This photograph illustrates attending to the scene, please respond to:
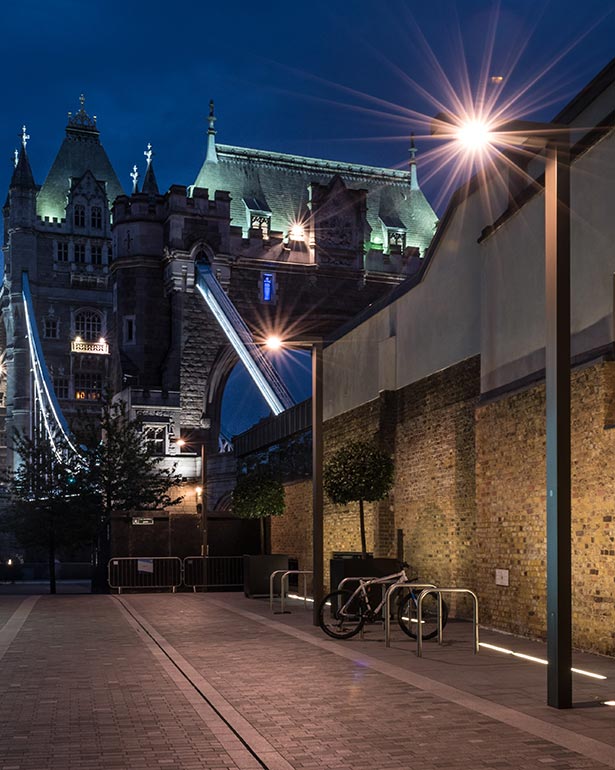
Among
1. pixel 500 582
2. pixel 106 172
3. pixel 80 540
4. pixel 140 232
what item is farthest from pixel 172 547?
pixel 106 172

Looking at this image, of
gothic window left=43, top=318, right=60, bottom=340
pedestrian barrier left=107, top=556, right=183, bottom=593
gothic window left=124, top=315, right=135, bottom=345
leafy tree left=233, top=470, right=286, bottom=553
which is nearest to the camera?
pedestrian barrier left=107, top=556, right=183, bottom=593

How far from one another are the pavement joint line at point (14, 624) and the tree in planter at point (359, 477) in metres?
5.98

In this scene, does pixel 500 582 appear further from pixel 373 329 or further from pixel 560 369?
pixel 373 329

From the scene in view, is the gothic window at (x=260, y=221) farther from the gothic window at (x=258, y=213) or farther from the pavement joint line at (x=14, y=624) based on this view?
the pavement joint line at (x=14, y=624)

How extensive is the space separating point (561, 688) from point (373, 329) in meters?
16.5

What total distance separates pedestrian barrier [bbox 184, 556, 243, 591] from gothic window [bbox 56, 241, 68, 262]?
211 ft

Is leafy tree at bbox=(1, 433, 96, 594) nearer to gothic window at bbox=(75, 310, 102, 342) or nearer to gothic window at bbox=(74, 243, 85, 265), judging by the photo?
gothic window at bbox=(75, 310, 102, 342)

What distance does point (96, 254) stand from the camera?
9206 centimetres

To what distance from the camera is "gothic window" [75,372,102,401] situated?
89.1m

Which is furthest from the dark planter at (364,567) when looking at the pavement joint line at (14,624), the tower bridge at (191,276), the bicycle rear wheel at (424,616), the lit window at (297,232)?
the lit window at (297,232)

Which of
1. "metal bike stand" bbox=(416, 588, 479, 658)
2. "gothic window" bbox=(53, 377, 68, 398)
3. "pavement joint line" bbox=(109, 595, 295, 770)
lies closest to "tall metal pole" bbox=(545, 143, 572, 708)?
"pavement joint line" bbox=(109, 595, 295, 770)

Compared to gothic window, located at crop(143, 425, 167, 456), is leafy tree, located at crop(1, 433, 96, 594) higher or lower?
lower

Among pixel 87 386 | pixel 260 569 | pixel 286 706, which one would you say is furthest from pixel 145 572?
pixel 87 386

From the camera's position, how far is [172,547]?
3047cm
